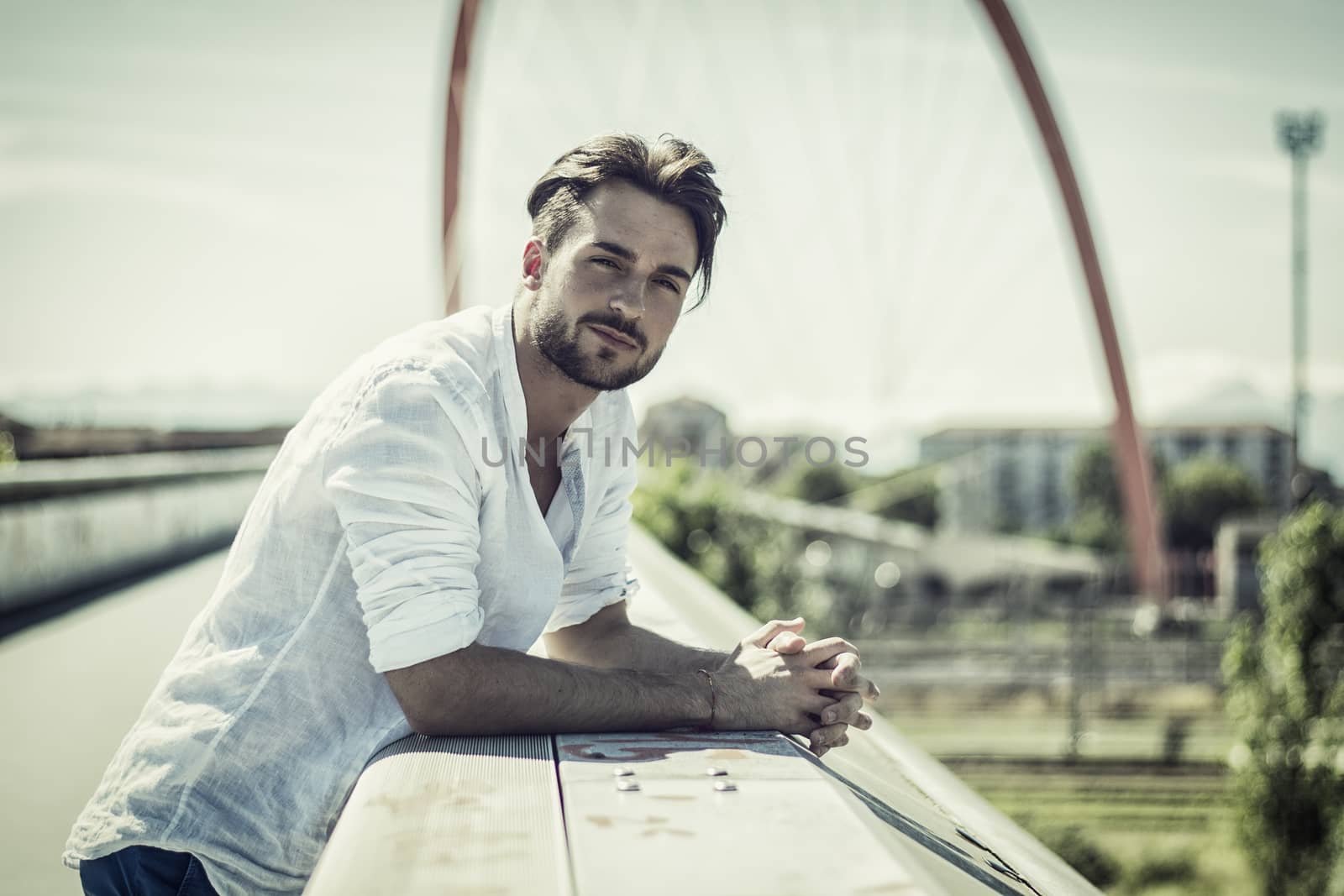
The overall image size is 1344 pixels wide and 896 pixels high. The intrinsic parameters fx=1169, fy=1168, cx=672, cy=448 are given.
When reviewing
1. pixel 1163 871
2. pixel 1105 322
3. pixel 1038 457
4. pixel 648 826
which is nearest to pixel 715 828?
pixel 648 826

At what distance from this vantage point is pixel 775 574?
19.3 metres

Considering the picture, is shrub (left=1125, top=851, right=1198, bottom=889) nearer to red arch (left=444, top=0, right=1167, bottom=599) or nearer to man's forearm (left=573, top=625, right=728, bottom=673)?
red arch (left=444, top=0, right=1167, bottom=599)

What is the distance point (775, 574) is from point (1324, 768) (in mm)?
10933

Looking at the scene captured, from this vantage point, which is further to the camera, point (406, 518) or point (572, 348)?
point (572, 348)

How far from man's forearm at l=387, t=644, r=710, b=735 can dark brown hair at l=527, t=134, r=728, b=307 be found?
87cm

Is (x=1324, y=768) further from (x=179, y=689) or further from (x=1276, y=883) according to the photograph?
(x=179, y=689)

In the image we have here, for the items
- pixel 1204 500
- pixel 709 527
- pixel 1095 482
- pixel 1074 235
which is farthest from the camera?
pixel 1095 482

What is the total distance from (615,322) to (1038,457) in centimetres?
12436

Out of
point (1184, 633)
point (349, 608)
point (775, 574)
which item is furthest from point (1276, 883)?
point (1184, 633)

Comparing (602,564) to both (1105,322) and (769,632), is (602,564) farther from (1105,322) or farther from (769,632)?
(1105,322)

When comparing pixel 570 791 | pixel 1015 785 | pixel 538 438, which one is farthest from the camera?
pixel 1015 785

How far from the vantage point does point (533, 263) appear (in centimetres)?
233

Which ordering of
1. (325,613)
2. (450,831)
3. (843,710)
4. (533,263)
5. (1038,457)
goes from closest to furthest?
(450,831) < (325,613) < (843,710) < (533,263) < (1038,457)

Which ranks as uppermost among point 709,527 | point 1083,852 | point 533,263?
point 533,263
